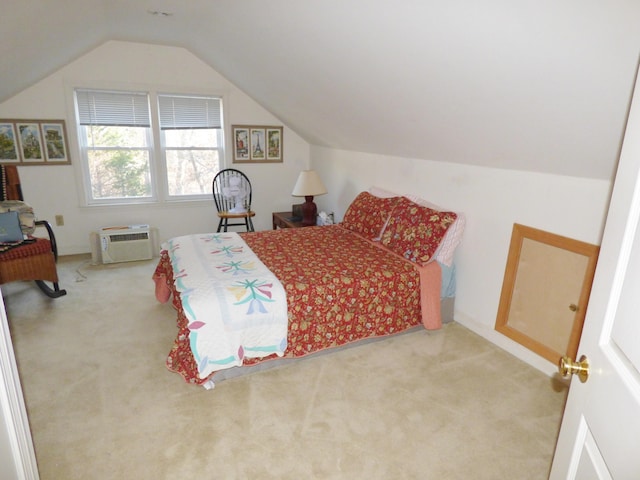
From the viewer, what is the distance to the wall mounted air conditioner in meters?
4.14

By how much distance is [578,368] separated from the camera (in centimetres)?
93

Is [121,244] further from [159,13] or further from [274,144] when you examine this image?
[159,13]

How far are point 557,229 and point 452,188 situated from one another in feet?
2.81

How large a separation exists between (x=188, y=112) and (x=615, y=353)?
465cm

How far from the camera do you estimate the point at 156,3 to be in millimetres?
2713

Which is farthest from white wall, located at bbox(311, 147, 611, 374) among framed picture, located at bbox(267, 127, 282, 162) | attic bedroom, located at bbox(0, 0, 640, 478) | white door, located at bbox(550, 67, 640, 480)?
framed picture, located at bbox(267, 127, 282, 162)

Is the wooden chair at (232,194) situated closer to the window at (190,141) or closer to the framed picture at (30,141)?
the window at (190,141)

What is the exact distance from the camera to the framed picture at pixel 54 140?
4020 millimetres

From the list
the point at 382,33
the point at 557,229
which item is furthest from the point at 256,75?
the point at 557,229

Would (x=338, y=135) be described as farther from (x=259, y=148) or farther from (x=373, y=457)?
(x=373, y=457)

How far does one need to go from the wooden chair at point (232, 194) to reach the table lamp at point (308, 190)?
791 mm

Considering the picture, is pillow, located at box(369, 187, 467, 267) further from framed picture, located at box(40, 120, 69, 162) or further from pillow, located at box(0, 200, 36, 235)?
framed picture, located at box(40, 120, 69, 162)

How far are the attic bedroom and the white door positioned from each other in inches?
25.7


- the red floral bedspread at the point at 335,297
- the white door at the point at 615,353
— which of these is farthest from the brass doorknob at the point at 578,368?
the red floral bedspread at the point at 335,297
